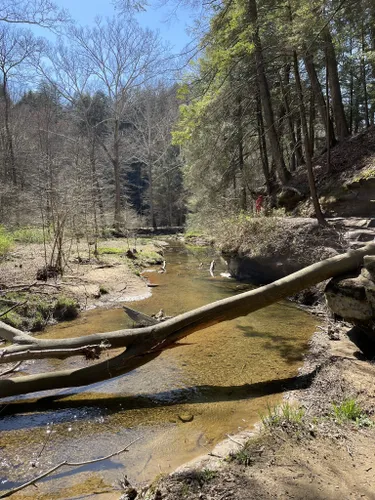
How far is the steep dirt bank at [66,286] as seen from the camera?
7.48m

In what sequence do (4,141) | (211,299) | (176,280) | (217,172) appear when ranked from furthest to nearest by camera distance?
(4,141) → (217,172) → (176,280) → (211,299)

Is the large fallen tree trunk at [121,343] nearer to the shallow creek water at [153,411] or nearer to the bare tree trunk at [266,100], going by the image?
the shallow creek water at [153,411]

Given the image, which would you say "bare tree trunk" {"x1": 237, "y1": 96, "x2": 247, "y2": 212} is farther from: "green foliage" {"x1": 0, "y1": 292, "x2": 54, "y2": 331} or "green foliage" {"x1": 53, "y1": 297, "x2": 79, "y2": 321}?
"green foliage" {"x1": 0, "y1": 292, "x2": 54, "y2": 331}

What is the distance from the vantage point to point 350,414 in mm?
3334

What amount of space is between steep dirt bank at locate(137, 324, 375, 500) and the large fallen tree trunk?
1600 millimetres

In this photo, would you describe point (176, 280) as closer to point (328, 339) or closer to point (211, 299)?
point (211, 299)

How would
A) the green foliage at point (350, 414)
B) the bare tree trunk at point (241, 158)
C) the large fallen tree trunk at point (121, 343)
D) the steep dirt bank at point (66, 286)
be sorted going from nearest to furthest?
the green foliage at point (350, 414) < the large fallen tree trunk at point (121, 343) < the steep dirt bank at point (66, 286) < the bare tree trunk at point (241, 158)

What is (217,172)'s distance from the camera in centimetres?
1872

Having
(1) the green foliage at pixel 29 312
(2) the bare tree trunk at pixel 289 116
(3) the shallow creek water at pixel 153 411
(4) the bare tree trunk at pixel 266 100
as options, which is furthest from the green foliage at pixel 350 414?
(2) the bare tree trunk at pixel 289 116

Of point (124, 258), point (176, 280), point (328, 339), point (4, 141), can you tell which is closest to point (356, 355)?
point (328, 339)

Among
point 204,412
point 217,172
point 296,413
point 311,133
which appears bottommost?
point 204,412

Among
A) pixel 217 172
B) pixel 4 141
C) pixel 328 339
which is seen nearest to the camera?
pixel 328 339

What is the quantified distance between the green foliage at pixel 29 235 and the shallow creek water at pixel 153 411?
11.2 metres

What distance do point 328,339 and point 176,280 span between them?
7.22 metres
